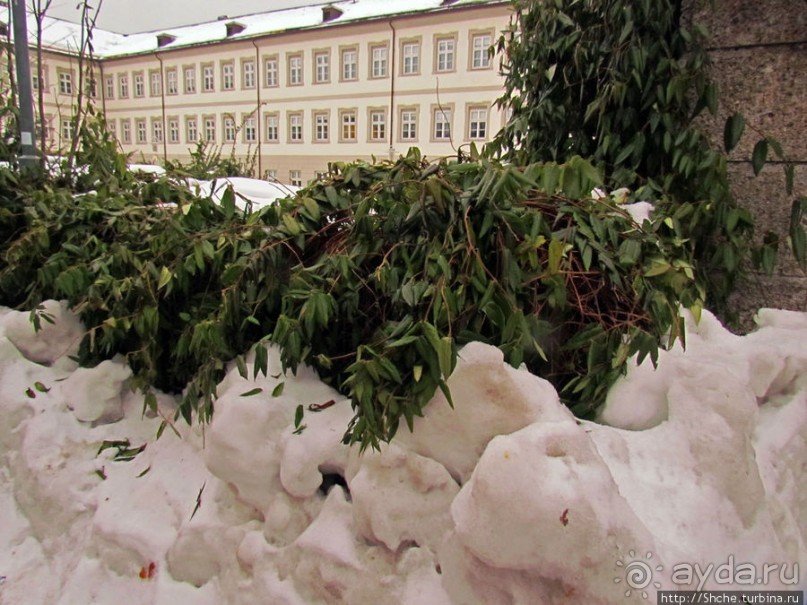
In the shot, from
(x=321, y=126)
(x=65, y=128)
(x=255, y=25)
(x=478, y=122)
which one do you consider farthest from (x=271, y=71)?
(x=65, y=128)

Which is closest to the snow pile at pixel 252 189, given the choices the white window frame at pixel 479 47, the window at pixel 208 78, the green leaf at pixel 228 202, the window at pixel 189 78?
the green leaf at pixel 228 202

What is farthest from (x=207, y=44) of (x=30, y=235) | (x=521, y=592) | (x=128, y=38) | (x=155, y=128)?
(x=521, y=592)

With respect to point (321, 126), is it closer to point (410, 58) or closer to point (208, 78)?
point (410, 58)

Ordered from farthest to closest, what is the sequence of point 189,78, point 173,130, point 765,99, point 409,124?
point 173,130 < point 189,78 < point 409,124 < point 765,99

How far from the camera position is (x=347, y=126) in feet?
107

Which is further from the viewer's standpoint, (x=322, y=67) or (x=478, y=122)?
(x=322, y=67)

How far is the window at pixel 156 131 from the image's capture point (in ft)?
129

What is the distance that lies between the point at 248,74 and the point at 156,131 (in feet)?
28.2

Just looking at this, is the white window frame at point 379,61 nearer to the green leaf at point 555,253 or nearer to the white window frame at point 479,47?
the white window frame at point 479,47

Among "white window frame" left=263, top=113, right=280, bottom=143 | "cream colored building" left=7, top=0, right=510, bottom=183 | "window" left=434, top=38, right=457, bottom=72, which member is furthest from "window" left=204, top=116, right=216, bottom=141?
"window" left=434, top=38, right=457, bottom=72

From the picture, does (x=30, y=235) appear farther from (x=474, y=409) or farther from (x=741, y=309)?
(x=741, y=309)

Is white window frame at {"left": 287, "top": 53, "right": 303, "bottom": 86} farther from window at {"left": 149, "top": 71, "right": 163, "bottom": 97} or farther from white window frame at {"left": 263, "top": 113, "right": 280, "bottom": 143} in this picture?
window at {"left": 149, "top": 71, "right": 163, "bottom": 97}

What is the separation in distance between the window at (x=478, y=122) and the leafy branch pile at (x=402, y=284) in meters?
27.5

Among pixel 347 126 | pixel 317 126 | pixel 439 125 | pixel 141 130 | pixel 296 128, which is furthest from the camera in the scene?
pixel 141 130
